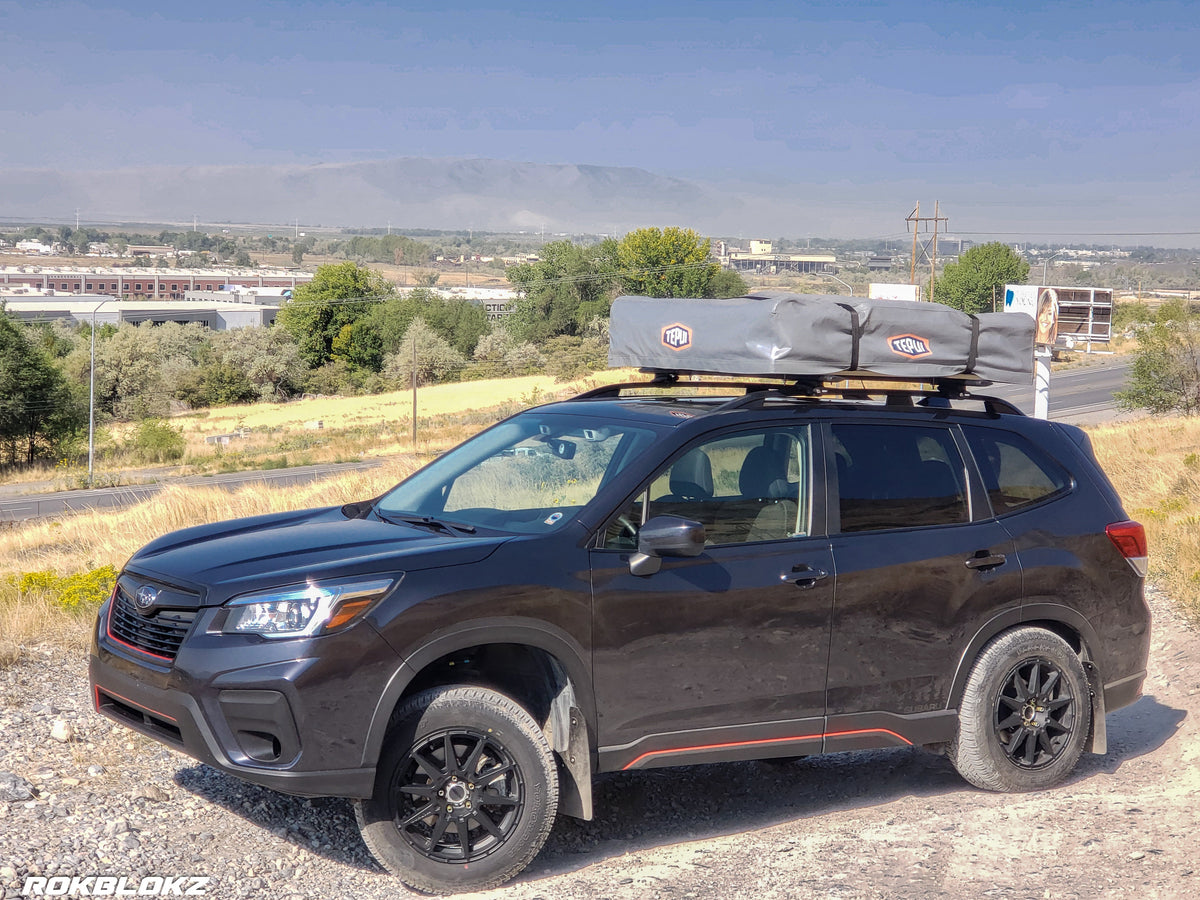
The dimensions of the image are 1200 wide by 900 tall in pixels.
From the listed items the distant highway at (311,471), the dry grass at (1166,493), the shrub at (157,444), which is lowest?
the shrub at (157,444)

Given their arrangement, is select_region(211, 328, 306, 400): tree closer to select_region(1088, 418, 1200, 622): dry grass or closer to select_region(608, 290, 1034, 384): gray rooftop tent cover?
select_region(1088, 418, 1200, 622): dry grass

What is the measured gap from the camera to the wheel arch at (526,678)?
4.17 meters

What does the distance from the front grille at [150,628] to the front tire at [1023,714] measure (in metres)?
3.40

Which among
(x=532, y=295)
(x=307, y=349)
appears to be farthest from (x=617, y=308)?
(x=532, y=295)

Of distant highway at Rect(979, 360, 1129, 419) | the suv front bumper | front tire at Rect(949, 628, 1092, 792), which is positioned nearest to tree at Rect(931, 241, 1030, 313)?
distant highway at Rect(979, 360, 1129, 419)

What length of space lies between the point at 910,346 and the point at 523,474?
6.17 ft

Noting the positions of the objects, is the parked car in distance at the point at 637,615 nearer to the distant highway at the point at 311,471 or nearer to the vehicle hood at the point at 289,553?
the vehicle hood at the point at 289,553

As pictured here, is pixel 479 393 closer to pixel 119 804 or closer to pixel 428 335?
pixel 428 335

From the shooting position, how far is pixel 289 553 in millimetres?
4496

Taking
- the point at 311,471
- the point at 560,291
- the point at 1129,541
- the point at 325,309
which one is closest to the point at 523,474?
the point at 1129,541

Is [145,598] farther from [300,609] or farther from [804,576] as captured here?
[804,576]

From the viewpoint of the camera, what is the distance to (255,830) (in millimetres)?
Result: 4719

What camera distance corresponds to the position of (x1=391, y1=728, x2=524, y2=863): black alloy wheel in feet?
13.9

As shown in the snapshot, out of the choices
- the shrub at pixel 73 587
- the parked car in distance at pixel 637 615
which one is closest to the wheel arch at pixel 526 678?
the parked car in distance at pixel 637 615
